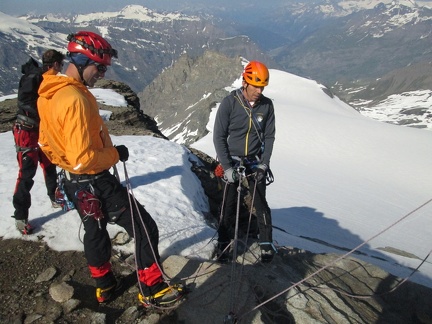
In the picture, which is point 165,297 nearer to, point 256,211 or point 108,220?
point 108,220

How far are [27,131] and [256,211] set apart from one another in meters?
4.69

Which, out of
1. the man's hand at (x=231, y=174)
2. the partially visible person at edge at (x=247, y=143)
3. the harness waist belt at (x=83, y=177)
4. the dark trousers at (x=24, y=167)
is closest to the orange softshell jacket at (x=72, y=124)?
the harness waist belt at (x=83, y=177)

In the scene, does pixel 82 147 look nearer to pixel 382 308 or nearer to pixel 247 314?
pixel 247 314

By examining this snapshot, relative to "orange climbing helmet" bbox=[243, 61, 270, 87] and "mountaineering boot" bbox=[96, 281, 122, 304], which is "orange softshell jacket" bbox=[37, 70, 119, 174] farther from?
"orange climbing helmet" bbox=[243, 61, 270, 87]

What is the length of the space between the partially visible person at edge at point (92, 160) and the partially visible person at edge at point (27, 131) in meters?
2.25

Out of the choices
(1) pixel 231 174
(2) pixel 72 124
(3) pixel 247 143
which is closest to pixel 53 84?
(2) pixel 72 124

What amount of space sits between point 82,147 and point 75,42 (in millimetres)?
1343

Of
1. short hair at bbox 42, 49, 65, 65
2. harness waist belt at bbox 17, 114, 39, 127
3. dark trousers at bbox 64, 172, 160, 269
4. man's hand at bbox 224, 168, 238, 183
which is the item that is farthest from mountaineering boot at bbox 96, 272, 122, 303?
short hair at bbox 42, 49, 65, 65

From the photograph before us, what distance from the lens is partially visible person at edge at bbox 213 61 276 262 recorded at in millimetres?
6326

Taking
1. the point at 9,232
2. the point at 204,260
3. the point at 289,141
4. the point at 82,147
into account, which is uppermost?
the point at 82,147


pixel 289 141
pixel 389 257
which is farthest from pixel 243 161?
pixel 289 141

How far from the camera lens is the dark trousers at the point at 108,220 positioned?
467 centimetres

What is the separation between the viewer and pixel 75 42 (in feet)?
14.1

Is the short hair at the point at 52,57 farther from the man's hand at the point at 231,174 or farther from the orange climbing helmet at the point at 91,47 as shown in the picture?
the man's hand at the point at 231,174
